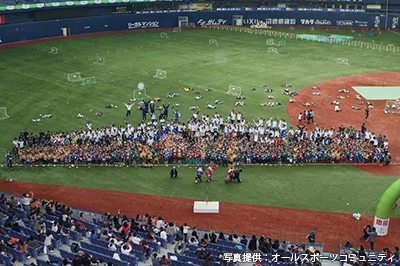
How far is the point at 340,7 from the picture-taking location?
97562 mm

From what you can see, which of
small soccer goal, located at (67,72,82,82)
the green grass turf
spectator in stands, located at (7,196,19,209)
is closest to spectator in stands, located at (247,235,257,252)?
the green grass turf

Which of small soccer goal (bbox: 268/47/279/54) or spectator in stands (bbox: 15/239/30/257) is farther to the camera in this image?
small soccer goal (bbox: 268/47/279/54)

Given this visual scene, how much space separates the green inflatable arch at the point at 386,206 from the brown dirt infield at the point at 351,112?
8.21 m

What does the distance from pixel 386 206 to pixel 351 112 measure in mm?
21927

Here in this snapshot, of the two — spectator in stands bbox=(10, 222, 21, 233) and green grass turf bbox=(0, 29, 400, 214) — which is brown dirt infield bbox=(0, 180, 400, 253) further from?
spectator in stands bbox=(10, 222, 21, 233)

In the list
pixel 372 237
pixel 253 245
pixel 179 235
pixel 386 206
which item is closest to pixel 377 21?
pixel 386 206

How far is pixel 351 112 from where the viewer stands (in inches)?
1849

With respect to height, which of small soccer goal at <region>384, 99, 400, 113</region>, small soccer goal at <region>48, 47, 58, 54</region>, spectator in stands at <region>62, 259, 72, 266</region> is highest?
small soccer goal at <region>48, 47, 58, 54</region>

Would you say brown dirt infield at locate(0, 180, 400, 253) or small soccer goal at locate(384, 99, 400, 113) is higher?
small soccer goal at locate(384, 99, 400, 113)

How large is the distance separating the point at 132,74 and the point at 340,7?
54.0 m

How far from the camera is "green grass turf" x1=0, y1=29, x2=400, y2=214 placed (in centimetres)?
3209

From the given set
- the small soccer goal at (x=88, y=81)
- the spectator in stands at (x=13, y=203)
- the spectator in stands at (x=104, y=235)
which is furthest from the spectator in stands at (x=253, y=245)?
the small soccer goal at (x=88, y=81)

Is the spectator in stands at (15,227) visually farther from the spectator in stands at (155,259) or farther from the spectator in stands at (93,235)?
the spectator in stands at (155,259)

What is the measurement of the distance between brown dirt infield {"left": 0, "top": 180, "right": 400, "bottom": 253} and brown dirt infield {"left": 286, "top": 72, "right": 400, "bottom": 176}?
8214 mm
